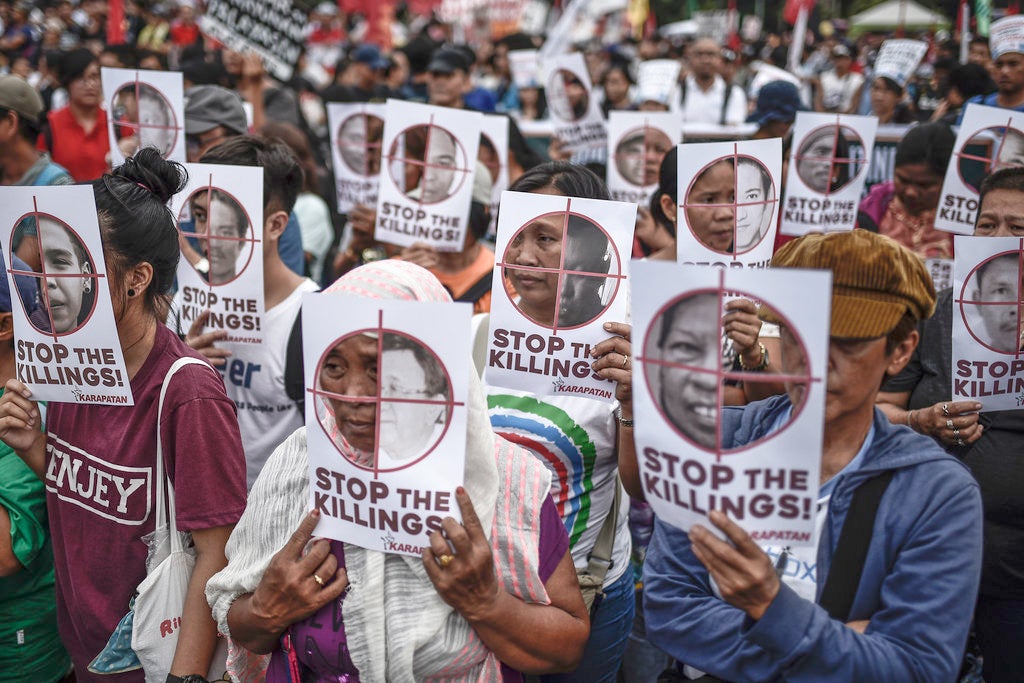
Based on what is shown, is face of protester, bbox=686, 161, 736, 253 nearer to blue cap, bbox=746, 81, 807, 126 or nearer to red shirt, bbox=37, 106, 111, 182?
blue cap, bbox=746, 81, 807, 126

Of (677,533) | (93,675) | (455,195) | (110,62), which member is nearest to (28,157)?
(455,195)

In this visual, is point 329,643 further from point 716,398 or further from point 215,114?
point 215,114

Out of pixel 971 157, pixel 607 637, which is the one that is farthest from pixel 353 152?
pixel 607 637

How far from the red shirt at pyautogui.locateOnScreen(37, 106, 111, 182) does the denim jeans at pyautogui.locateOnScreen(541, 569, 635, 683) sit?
549 centimetres

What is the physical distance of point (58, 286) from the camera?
2.43 metres

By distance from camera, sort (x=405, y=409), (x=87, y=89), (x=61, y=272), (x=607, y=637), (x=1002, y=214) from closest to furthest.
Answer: (x=405, y=409) < (x=61, y=272) < (x=607, y=637) < (x=1002, y=214) < (x=87, y=89)

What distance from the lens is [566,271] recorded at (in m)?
2.68

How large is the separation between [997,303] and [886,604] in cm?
116

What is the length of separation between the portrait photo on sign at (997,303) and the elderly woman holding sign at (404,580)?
1.28m

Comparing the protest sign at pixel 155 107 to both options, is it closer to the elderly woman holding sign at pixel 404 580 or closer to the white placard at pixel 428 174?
the white placard at pixel 428 174

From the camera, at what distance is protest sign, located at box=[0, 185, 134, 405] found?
2.36 metres

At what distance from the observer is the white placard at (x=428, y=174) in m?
4.50

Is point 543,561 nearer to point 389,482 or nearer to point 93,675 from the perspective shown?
point 389,482

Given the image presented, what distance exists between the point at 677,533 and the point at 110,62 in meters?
7.55
